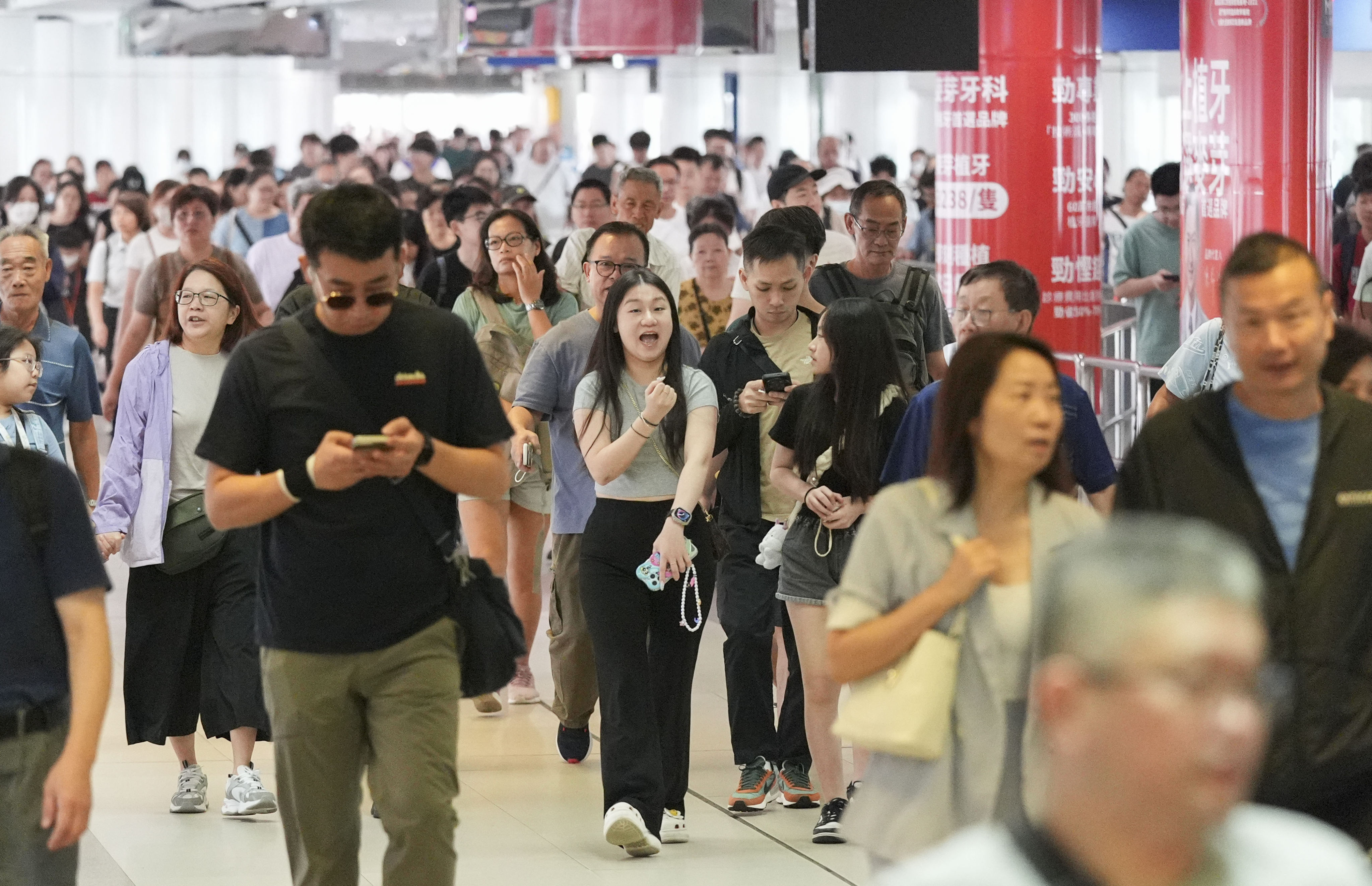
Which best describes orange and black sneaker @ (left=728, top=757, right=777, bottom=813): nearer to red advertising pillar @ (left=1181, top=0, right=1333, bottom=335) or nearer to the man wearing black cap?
red advertising pillar @ (left=1181, top=0, right=1333, bottom=335)

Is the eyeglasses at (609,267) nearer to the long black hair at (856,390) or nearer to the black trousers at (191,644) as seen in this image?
the long black hair at (856,390)

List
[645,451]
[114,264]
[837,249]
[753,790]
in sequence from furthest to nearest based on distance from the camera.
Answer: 1. [114,264]
2. [837,249]
3. [753,790]
4. [645,451]

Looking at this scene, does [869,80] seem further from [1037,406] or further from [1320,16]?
[1037,406]

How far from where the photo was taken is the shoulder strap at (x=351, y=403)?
13.4 ft

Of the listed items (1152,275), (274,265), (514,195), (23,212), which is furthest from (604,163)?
(1152,275)

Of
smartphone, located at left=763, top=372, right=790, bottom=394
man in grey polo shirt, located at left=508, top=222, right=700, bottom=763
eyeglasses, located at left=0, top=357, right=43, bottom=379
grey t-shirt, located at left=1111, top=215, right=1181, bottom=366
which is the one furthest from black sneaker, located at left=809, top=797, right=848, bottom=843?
grey t-shirt, located at left=1111, top=215, right=1181, bottom=366

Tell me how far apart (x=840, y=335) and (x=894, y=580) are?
238 cm

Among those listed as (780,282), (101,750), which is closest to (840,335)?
(780,282)

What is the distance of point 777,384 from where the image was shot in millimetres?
6109

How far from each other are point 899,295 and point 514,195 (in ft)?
22.2

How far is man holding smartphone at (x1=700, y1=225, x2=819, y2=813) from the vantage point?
6.53 metres

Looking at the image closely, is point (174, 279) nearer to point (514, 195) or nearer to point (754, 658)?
point (754, 658)

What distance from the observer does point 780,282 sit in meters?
6.53

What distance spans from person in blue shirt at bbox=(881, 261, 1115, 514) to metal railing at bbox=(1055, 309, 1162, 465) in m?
1.72
